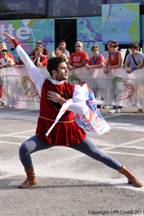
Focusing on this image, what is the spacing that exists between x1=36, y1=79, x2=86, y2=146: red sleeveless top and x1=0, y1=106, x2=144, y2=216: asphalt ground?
0.65 metres

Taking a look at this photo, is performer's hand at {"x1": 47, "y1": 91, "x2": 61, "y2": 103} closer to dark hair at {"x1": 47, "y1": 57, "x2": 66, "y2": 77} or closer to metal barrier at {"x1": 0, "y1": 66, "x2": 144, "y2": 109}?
dark hair at {"x1": 47, "y1": 57, "x2": 66, "y2": 77}

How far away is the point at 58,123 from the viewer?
4957 millimetres

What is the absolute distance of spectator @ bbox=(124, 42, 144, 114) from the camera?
1183 centimetres

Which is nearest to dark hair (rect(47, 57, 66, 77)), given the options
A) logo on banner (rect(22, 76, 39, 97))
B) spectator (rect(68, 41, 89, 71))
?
spectator (rect(68, 41, 89, 71))

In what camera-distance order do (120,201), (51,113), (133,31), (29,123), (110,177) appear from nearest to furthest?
(120,201) → (51,113) → (110,177) → (29,123) → (133,31)

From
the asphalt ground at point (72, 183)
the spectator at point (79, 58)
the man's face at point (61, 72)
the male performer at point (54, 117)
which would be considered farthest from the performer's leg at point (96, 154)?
the spectator at point (79, 58)

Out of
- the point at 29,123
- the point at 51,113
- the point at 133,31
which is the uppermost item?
the point at 133,31

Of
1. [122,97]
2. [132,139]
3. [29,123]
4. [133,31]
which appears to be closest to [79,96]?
[132,139]

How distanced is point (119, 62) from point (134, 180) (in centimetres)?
745

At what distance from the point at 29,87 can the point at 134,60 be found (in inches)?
146

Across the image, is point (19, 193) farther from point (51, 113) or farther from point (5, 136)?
point (5, 136)

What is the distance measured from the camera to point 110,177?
18.3 feet

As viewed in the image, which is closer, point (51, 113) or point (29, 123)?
point (51, 113)

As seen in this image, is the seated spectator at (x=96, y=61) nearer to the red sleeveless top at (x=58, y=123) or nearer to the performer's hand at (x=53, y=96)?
the red sleeveless top at (x=58, y=123)
